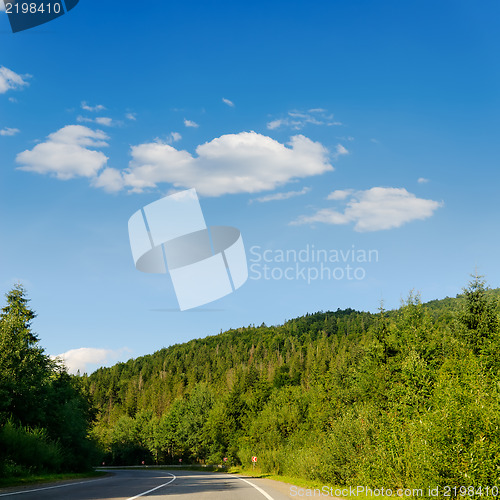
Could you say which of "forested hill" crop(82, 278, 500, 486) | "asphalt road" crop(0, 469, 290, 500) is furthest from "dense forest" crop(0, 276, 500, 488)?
"asphalt road" crop(0, 469, 290, 500)

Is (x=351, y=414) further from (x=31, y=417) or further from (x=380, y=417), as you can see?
(x=31, y=417)

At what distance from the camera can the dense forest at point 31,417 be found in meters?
26.5

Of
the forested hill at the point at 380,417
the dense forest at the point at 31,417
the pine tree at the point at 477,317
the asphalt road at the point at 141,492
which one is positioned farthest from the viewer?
the pine tree at the point at 477,317

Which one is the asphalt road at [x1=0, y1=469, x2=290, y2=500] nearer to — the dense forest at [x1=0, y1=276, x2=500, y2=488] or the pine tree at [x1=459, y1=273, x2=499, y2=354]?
the dense forest at [x1=0, y1=276, x2=500, y2=488]

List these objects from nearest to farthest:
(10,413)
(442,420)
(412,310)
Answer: (442,420)
(10,413)
(412,310)

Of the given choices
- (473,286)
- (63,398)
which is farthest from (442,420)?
(63,398)

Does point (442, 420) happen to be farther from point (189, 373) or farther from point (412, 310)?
point (189, 373)

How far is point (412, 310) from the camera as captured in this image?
151 ft

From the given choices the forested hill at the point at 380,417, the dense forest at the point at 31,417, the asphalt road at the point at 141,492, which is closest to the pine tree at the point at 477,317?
the forested hill at the point at 380,417

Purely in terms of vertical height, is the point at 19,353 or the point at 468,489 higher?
the point at 19,353

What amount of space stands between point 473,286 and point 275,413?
3346 centimetres

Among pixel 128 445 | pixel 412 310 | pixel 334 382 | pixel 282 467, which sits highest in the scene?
pixel 412 310

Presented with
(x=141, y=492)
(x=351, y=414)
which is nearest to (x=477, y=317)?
(x=351, y=414)

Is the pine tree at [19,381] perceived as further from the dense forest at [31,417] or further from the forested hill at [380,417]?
the forested hill at [380,417]
